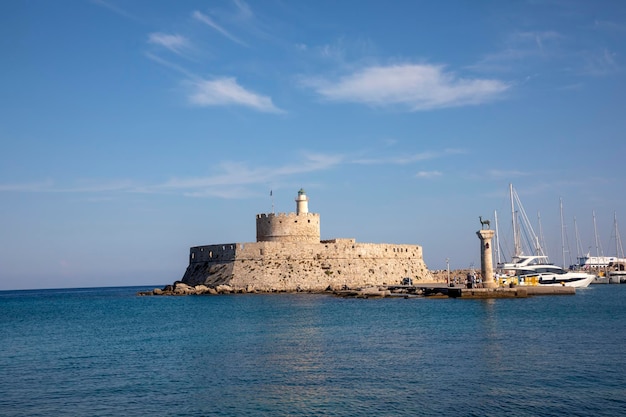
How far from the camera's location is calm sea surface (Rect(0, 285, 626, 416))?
10148mm

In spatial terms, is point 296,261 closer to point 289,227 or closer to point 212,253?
point 289,227

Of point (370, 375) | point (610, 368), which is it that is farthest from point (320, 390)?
point (610, 368)

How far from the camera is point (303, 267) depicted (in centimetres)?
4109

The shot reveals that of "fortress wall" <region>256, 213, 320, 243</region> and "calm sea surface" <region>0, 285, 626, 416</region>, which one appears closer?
"calm sea surface" <region>0, 285, 626, 416</region>

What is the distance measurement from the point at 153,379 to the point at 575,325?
1321cm

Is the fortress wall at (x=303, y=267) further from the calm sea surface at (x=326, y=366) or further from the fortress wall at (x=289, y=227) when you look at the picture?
the calm sea surface at (x=326, y=366)

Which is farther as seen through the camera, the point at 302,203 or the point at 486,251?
the point at 302,203

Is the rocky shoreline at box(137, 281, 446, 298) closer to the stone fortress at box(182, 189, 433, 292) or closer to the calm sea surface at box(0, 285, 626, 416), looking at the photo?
the stone fortress at box(182, 189, 433, 292)

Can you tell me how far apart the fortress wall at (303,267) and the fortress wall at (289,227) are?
0.87 metres

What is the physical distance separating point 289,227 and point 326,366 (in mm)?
28814

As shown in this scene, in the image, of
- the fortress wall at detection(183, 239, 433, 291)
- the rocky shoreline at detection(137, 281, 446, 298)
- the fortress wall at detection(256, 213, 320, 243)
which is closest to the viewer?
the rocky shoreline at detection(137, 281, 446, 298)

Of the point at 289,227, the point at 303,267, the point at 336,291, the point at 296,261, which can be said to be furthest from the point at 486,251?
the point at 289,227

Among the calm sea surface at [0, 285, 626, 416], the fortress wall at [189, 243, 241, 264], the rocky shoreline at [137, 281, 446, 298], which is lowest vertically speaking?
the calm sea surface at [0, 285, 626, 416]

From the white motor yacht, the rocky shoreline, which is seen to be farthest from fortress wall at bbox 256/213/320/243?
the white motor yacht
